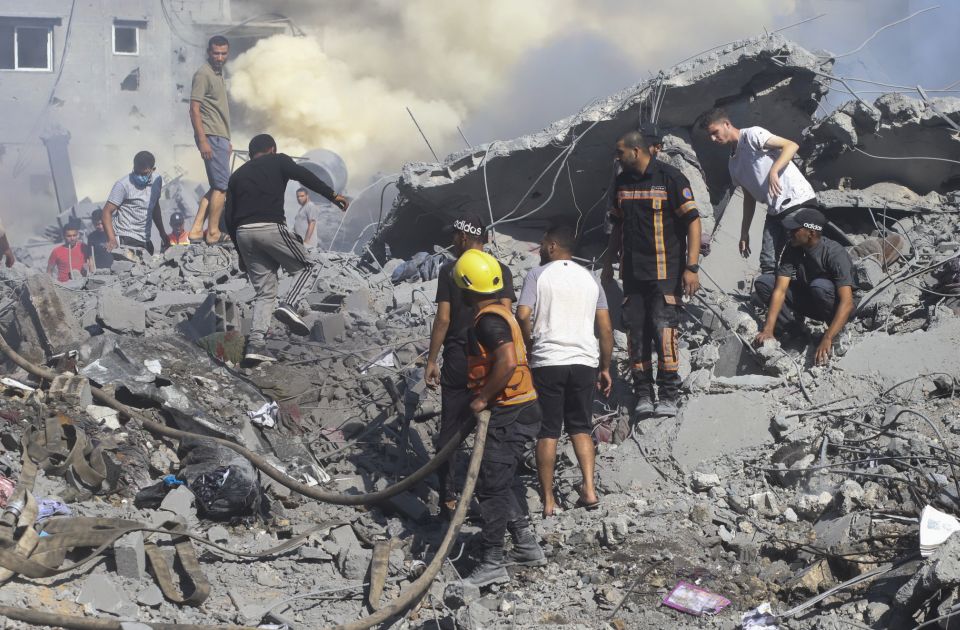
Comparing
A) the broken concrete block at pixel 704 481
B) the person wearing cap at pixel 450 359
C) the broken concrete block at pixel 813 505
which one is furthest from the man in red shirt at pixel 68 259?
the broken concrete block at pixel 813 505

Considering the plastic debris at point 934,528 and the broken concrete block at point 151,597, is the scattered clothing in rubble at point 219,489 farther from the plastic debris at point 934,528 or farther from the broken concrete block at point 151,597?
the plastic debris at point 934,528

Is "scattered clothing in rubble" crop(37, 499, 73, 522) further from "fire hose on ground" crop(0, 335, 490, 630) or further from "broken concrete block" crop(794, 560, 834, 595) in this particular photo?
"broken concrete block" crop(794, 560, 834, 595)

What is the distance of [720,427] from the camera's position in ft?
19.1

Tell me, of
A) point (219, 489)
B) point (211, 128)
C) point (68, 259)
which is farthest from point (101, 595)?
point (68, 259)

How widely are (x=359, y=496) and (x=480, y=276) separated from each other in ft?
4.30

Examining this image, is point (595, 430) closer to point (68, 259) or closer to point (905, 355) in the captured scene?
point (905, 355)

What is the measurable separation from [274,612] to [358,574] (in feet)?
1.89

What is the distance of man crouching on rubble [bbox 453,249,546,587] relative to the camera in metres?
4.70

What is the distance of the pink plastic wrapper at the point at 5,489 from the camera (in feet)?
16.2

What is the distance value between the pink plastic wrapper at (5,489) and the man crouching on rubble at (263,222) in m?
2.21

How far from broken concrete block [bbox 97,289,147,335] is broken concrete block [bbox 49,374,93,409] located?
148cm

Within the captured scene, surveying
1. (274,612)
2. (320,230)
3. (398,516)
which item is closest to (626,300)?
(398,516)

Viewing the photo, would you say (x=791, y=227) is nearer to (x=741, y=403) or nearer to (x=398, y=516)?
(x=741, y=403)

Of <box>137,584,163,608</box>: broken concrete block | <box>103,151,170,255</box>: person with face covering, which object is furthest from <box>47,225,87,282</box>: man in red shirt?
<box>137,584,163,608</box>: broken concrete block
